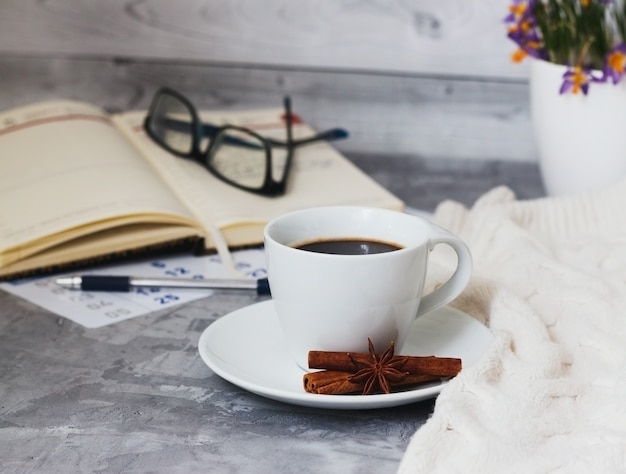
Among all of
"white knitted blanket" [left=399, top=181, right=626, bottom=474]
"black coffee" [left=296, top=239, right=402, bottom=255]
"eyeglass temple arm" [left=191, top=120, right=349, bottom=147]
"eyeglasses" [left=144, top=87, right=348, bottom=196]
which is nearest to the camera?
"white knitted blanket" [left=399, top=181, right=626, bottom=474]

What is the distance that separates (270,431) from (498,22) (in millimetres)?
992

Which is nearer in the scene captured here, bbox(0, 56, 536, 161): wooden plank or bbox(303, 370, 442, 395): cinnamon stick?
bbox(303, 370, 442, 395): cinnamon stick

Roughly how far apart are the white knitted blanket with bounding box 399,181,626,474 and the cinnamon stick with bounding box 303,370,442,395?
0.12 ft

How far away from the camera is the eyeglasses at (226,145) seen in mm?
1090

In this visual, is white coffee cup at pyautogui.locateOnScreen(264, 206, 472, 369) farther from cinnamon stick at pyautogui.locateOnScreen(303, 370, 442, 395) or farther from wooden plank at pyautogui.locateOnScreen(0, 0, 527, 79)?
wooden plank at pyautogui.locateOnScreen(0, 0, 527, 79)

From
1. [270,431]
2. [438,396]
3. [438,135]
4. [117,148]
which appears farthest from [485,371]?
[438,135]

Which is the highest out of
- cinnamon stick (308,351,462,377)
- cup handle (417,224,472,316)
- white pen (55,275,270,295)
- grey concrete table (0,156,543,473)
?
cup handle (417,224,472,316)

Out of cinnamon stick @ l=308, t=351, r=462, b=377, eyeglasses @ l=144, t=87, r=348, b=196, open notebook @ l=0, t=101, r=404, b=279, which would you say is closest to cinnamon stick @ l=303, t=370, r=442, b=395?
cinnamon stick @ l=308, t=351, r=462, b=377

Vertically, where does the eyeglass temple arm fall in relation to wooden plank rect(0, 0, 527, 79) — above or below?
below

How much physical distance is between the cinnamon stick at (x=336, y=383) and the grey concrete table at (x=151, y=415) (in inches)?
0.9

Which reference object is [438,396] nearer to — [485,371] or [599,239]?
[485,371]

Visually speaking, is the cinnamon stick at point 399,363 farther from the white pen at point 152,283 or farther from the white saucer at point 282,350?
the white pen at point 152,283

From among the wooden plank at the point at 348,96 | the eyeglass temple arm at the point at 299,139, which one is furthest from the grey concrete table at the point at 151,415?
the wooden plank at the point at 348,96

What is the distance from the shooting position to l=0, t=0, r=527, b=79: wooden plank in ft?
4.67
